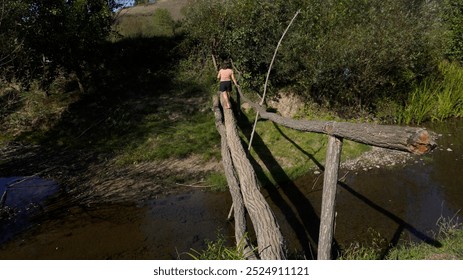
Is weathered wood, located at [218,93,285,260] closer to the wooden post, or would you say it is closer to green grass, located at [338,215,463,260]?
the wooden post

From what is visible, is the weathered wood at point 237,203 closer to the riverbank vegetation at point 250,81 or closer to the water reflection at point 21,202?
the riverbank vegetation at point 250,81

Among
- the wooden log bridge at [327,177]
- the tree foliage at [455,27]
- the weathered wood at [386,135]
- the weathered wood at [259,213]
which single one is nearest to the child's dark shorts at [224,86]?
the weathered wood at [259,213]

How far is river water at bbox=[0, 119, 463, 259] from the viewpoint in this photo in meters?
6.98

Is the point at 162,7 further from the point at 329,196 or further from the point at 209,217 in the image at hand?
the point at 329,196

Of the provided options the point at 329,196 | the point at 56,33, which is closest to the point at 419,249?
the point at 329,196

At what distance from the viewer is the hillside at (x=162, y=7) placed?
2335cm

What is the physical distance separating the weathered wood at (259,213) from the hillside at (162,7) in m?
17.1

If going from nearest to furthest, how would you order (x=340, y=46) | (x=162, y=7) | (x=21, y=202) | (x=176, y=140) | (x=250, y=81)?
1. (x=21, y=202)
2. (x=176, y=140)
3. (x=340, y=46)
4. (x=250, y=81)
5. (x=162, y=7)

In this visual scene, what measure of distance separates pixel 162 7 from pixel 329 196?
24.7 metres

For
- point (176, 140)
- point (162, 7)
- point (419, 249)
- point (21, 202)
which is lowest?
point (419, 249)

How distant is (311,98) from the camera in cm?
1409

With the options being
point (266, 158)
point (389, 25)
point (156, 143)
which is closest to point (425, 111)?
point (389, 25)

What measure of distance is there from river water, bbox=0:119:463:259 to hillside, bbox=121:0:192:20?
1640cm

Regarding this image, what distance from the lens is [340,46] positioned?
41.5 ft
